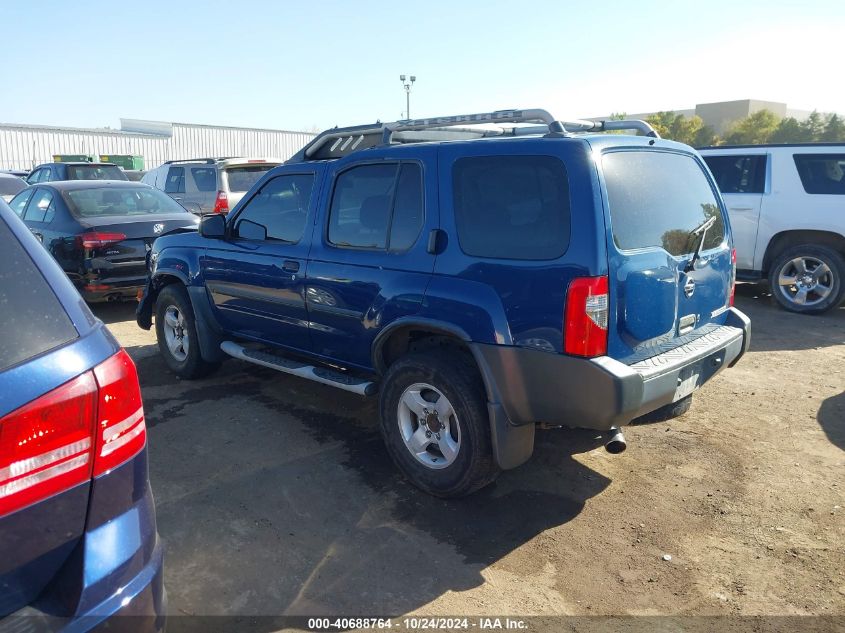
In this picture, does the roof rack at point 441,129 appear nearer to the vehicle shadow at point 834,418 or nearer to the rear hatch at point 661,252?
the rear hatch at point 661,252

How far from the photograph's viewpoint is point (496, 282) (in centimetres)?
346

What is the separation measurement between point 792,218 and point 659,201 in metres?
5.58

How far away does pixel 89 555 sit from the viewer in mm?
1794

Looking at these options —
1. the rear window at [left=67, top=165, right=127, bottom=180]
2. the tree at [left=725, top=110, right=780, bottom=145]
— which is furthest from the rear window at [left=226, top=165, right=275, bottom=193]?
the tree at [left=725, top=110, right=780, bottom=145]

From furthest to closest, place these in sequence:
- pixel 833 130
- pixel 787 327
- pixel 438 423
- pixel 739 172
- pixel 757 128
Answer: pixel 757 128
pixel 833 130
pixel 739 172
pixel 787 327
pixel 438 423

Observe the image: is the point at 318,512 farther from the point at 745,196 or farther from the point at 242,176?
the point at 242,176

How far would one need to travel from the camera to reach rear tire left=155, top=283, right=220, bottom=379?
5703mm

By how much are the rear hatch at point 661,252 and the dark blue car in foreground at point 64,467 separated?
2.21 meters

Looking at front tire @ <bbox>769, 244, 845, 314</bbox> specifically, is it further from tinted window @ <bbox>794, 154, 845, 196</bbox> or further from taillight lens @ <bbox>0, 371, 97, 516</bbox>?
taillight lens @ <bbox>0, 371, 97, 516</bbox>

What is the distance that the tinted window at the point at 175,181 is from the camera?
13258 mm

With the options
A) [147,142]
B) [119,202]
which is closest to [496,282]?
[119,202]

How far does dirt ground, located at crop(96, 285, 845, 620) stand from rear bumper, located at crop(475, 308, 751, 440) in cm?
68

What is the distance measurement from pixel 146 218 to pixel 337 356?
16.5 ft

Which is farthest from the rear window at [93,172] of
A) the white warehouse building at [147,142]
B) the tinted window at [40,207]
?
the white warehouse building at [147,142]
